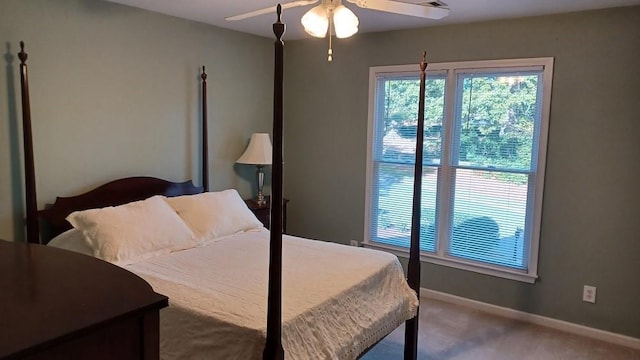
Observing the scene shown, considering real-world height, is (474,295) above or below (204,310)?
below

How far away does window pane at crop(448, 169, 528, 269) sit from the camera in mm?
3699

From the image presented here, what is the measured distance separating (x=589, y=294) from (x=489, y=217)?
0.86 meters

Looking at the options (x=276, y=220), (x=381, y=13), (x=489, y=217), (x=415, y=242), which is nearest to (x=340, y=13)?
(x=276, y=220)

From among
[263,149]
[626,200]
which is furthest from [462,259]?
[263,149]

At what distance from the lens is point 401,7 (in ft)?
7.88

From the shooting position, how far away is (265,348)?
189 cm

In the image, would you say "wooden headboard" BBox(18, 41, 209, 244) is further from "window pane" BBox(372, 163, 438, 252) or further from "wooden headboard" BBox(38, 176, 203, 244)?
"window pane" BBox(372, 163, 438, 252)

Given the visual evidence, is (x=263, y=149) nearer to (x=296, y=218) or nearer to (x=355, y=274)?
(x=296, y=218)

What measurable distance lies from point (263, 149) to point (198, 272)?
186cm

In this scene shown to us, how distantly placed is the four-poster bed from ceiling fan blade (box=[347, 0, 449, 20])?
1.49 feet

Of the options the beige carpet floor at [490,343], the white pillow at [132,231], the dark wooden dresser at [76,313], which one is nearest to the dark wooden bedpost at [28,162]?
the white pillow at [132,231]

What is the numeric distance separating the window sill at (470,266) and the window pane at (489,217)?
0.17ft

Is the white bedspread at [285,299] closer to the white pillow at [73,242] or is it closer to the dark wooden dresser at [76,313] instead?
the white pillow at [73,242]

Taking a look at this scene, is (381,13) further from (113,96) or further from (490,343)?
(490,343)
